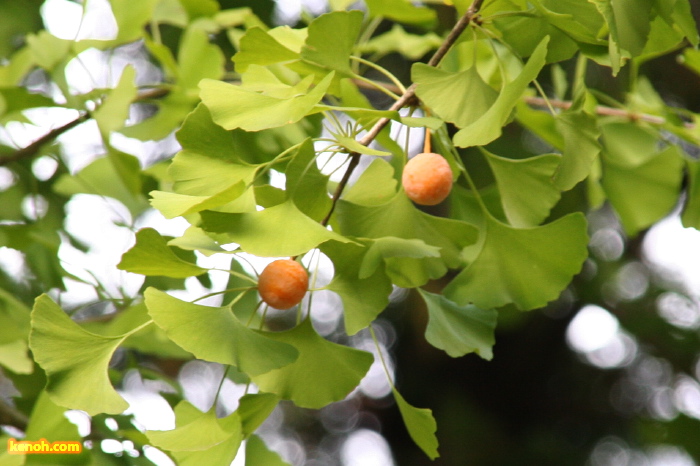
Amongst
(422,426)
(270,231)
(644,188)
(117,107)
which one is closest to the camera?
(270,231)

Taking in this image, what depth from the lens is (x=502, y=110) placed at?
0.42 meters

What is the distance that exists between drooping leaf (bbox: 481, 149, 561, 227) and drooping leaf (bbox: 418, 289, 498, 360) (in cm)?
8

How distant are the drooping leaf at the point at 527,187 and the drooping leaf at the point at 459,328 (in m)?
0.08

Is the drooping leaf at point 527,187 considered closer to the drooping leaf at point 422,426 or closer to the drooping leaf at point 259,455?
the drooping leaf at point 422,426

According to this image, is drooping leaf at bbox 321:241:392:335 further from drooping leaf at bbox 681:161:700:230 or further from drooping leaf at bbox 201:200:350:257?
drooping leaf at bbox 681:161:700:230

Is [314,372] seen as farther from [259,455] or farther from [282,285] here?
[259,455]

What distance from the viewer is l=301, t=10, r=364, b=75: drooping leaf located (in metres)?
0.46

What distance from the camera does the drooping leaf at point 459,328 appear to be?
0.47m

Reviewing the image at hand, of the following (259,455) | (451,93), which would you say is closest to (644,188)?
(451,93)

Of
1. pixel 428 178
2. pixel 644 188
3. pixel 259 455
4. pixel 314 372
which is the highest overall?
pixel 428 178

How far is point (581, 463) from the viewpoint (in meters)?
1.91

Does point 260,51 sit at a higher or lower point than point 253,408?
higher

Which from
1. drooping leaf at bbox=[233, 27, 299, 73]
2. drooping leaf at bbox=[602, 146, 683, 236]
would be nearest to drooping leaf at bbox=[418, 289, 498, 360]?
drooping leaf at bbox=[233, 27, 299, 73]

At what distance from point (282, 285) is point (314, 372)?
0.25ft
